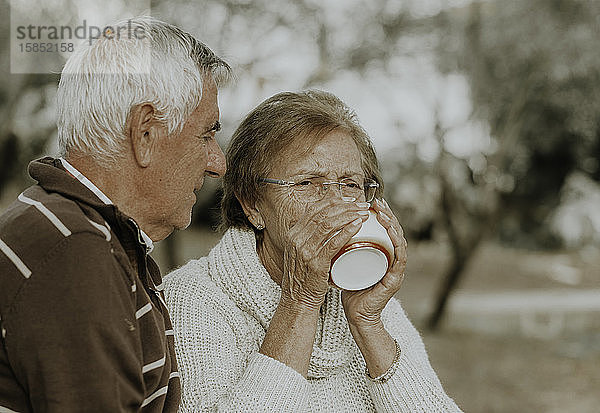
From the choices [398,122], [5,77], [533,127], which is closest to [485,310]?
[533,127]

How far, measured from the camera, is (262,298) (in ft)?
6.97

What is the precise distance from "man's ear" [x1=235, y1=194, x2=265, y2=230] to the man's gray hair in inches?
27.0

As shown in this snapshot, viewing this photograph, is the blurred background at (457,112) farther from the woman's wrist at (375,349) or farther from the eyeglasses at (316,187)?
the woman's wrist at (375,349)

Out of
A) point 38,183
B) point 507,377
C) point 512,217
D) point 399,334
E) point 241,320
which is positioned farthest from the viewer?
point 512,217

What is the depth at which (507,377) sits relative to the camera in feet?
25.1

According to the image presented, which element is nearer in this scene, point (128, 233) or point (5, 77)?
point (128, 233)

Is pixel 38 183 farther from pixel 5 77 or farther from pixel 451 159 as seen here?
pixel 451 159

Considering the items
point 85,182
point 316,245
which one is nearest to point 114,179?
point 85,182

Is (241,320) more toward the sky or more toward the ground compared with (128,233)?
more toward the ground

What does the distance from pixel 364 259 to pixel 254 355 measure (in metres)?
0.38

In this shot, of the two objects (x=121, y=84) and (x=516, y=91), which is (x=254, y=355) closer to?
(x=121, y=84)

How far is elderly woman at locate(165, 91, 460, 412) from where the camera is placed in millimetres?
1828

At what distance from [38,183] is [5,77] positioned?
19.8 ft

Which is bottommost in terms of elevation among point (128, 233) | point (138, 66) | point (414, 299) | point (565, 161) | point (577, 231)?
point (414, 299)
